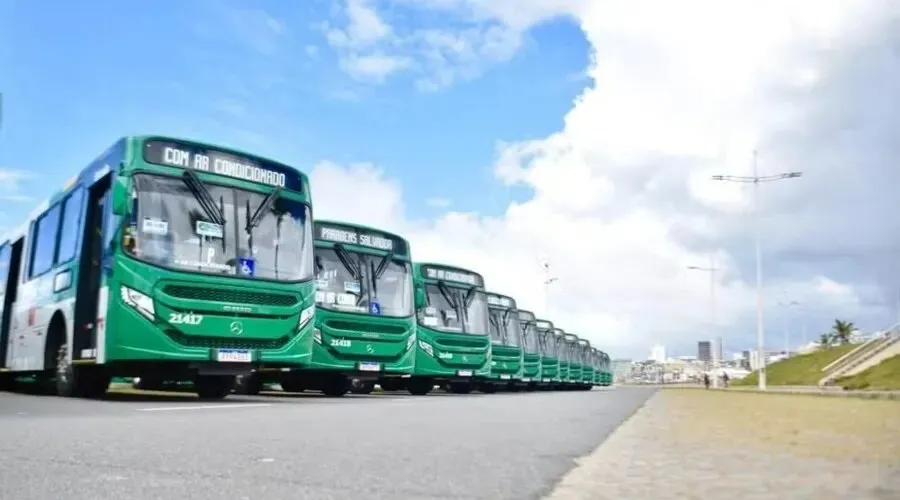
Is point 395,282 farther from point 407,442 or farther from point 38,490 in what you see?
point 38,490

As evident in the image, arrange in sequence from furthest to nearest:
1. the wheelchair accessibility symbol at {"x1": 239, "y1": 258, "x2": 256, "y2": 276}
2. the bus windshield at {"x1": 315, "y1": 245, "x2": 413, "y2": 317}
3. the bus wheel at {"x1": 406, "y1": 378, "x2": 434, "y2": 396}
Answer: the bus wheel at {"x1": 406, "y1": 378, "x2": 434, "y2": 396}
the bus windshield at {"x1": 315, "y1": 245, "x2": 413, "y2": 317}
the wheelchair accessibility symbol at {"x1": 239, "y1": 258, "x2": 256, "y2": 276}

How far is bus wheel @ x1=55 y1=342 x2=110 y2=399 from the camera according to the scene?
1270 cm

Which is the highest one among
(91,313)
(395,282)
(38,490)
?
(395,282)

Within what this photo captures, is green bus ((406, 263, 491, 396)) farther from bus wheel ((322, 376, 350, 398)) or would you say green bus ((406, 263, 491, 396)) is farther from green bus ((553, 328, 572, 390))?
green bus ((553, 328, 572, 390))

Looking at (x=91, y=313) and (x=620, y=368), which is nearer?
(x=91, y=313)

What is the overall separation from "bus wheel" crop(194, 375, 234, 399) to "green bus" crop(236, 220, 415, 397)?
2.04m

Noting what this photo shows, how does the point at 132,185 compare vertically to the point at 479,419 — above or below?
above

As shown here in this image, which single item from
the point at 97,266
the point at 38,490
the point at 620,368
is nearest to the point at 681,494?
the point at 38,490

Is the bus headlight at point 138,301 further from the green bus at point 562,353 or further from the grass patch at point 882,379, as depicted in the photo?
the green bus at point 562,353

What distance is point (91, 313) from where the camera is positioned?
11.9 meters

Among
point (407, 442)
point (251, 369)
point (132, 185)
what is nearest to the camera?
point (407, 442)

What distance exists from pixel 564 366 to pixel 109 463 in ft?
121

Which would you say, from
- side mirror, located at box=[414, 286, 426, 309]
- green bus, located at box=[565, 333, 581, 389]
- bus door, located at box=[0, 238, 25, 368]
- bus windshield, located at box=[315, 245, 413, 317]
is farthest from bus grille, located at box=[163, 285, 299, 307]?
green bus, located at box=[565, 333, 581, 389]

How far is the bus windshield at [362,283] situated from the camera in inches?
666
